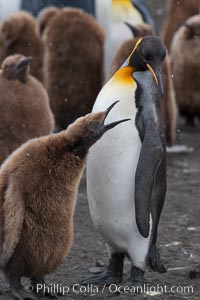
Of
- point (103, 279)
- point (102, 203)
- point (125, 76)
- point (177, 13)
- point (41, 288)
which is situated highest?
point (125, 76)

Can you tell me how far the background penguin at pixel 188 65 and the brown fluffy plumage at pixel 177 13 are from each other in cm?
133

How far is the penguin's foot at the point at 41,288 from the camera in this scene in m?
4.20

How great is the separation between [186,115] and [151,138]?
5077 mm

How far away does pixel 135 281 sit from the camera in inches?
173

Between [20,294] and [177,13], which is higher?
[177,13]

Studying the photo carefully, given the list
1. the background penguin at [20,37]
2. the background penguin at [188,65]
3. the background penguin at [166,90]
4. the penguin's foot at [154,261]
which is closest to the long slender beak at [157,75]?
the penguin's foot at [154,261]

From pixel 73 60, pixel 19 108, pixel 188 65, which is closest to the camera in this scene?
pixel 19 108

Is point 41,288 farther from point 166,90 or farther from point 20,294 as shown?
point 166,90

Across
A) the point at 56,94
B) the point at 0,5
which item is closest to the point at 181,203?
the point at 56,94

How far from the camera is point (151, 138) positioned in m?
4.31

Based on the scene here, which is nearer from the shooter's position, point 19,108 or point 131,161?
point 131,161

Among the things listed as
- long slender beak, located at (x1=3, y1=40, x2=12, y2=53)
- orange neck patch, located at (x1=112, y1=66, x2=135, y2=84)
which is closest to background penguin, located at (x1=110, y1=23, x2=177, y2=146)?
long slender beak, located at (x1=3, y1=40, x2=12, y2=53)

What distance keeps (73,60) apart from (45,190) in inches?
156

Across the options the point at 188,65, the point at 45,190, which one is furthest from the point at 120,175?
the point at 188,65
